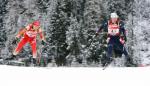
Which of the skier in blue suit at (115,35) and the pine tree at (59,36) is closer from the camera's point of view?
the skier in blue suit at (115,35)

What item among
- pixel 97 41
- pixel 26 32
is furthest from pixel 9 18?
pixel 26 32

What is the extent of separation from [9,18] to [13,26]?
1414 mm
